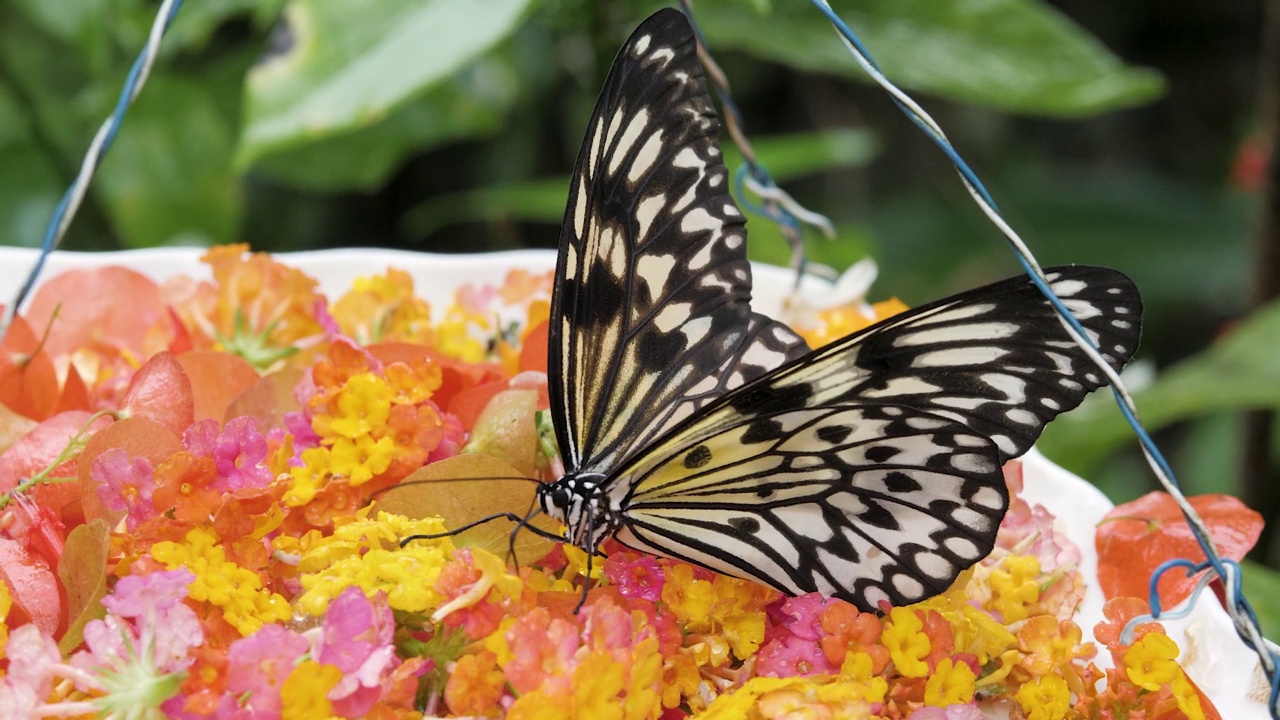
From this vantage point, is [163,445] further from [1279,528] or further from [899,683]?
[1279,528]

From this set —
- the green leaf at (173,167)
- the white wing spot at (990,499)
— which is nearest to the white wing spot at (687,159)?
the white wing spot at (990,499)

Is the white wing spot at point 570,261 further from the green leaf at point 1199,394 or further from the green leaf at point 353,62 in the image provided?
the green leaf at point 1199,394

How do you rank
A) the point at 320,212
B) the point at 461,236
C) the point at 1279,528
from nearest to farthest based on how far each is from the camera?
the point at 1279,528 < the point at 320,212 < the point at 461,236

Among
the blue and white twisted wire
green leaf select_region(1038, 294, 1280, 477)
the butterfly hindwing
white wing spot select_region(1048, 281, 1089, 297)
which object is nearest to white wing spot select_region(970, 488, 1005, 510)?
the butterfly hindwing

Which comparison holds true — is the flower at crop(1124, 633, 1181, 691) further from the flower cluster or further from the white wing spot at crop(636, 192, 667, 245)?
the white wing spot at crop(636, 192, 667, 245)

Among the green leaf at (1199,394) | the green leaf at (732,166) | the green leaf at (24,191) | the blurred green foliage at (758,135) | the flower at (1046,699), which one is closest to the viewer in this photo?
the flower at (1046,699)

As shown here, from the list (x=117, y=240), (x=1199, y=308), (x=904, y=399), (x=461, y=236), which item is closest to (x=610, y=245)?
(x=904, y=399)
